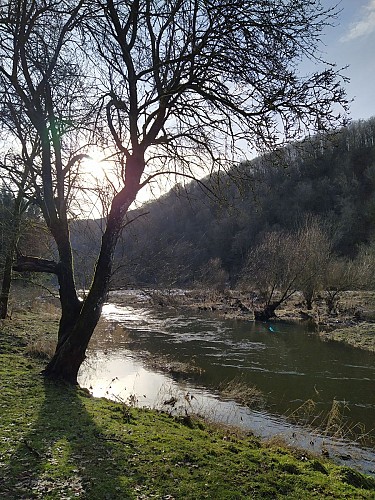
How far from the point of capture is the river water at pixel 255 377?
9.41 metres

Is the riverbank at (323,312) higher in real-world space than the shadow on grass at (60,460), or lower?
lower

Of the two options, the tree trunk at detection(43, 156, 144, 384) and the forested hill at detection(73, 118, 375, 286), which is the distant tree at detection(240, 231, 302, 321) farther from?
the tree trunk at detection(43, 156, 144, 384)

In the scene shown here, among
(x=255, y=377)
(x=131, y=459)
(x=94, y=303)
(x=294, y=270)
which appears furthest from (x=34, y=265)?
(x=294, y=270)

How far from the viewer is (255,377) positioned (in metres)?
13.9

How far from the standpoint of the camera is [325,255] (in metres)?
32.8

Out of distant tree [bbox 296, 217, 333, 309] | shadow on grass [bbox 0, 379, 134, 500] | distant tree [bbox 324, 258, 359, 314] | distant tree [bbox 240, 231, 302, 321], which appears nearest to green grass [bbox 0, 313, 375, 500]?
shadow on grass [bbox 0, 379, 134, 500]

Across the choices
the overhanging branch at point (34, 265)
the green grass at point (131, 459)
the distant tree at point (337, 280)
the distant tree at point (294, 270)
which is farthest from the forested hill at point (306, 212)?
the green grass at point (131, 459)

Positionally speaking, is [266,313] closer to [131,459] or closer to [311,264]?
[311,264]

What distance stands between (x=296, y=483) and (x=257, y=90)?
5.73m

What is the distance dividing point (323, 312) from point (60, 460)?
28.3m

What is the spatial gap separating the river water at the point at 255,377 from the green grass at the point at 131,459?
222cm

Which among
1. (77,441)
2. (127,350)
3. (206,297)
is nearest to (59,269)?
(77,441)

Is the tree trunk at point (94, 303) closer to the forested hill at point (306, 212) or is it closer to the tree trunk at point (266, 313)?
the tree trunk at point (266, 313)

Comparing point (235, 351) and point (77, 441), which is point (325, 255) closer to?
point (235, 351)
